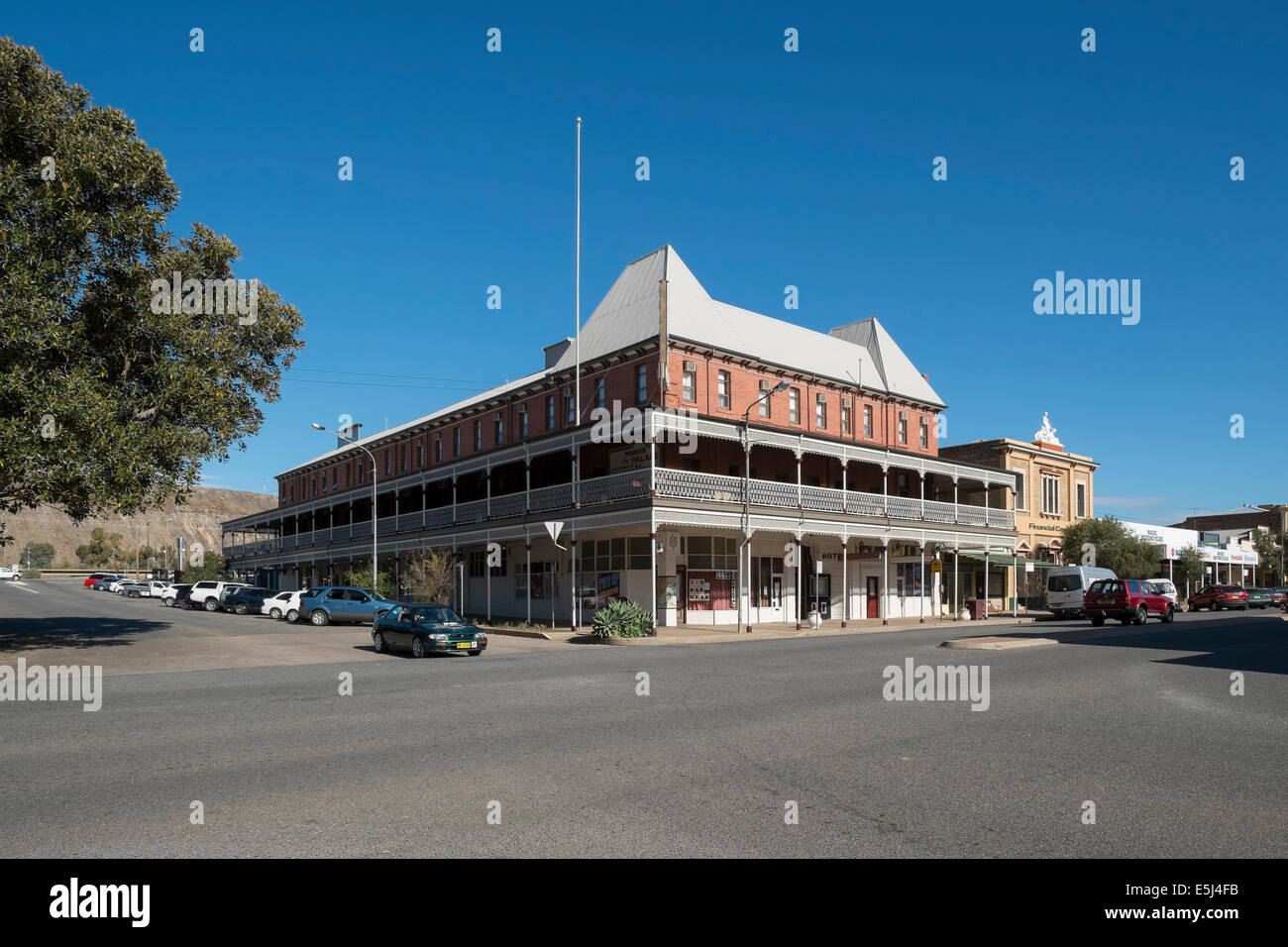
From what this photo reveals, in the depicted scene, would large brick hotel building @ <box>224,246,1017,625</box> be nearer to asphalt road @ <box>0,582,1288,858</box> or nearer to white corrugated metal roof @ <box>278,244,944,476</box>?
white corrugated metal roof @ <box>278,244,944,476</box>

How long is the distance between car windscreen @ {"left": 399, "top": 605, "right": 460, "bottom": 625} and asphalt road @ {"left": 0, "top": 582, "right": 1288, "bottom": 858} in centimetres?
625

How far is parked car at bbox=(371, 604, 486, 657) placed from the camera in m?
22.8

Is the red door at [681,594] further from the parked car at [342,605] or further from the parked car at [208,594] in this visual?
→ the parked car at [208,594]

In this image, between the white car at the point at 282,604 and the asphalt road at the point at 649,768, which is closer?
the asphalt road at the point at 649,768

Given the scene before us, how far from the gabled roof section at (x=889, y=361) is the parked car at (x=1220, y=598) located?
23.6 m

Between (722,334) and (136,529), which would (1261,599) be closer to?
(722,334)

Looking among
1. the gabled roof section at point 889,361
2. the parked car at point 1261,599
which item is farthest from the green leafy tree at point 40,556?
the parked car at point 1261,599

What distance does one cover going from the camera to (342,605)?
3906 cm

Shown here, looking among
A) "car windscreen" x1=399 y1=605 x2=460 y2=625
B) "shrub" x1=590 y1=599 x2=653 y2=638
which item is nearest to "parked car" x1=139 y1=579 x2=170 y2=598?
"shrub" x1=590 y1=599 x2=653 y2=638

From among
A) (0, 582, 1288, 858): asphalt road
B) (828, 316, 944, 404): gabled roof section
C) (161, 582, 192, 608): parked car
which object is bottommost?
(161, 582, 192, 608): parked car

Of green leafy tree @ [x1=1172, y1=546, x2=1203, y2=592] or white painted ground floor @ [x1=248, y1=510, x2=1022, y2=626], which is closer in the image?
white painted ground floor @ [x1=248, y1=510, x2=1022, y2=626]

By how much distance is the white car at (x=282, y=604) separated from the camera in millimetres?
42844
